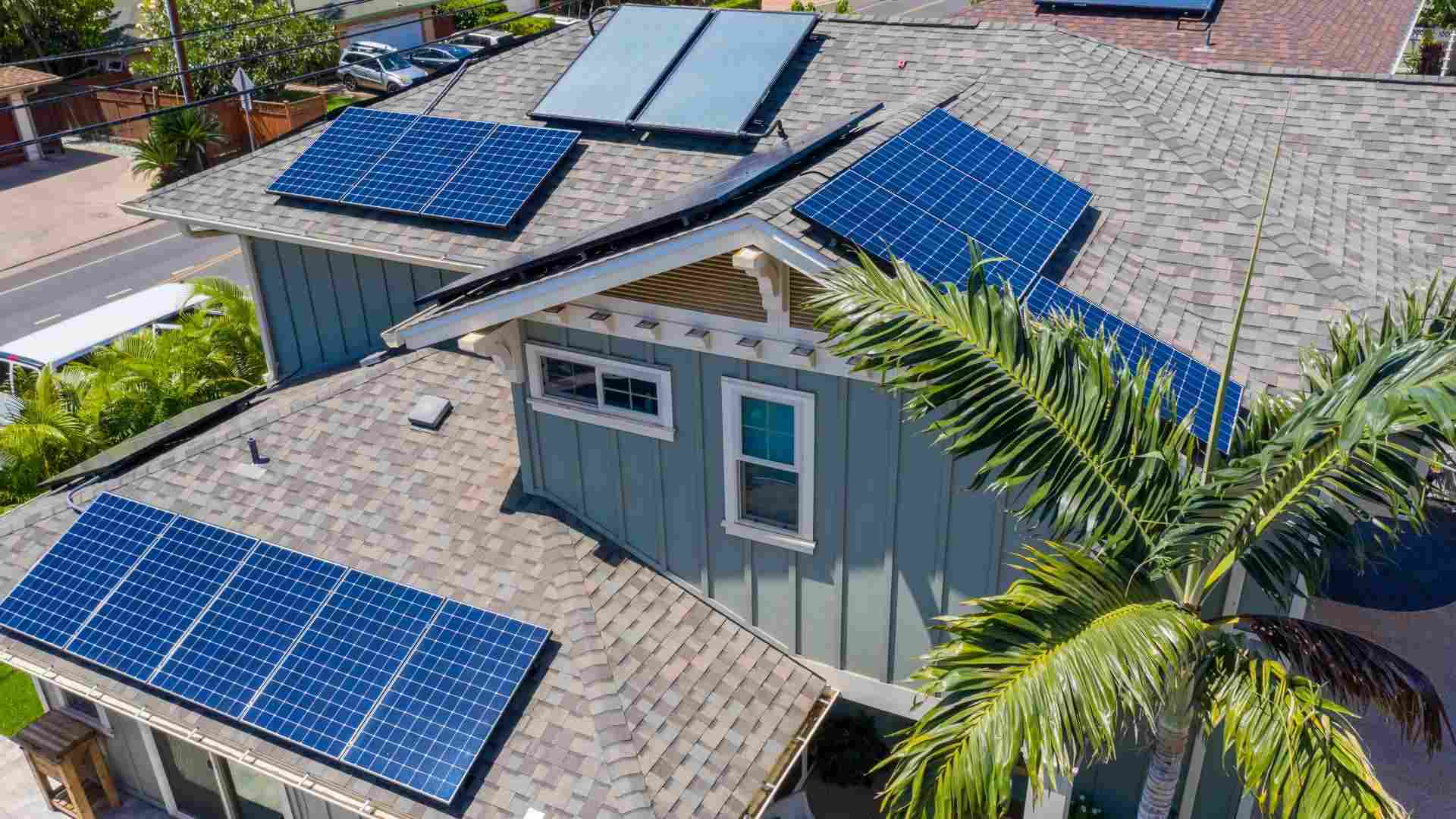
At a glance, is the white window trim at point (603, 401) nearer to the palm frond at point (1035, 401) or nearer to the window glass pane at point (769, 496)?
the window glass pane at point (769, 496)

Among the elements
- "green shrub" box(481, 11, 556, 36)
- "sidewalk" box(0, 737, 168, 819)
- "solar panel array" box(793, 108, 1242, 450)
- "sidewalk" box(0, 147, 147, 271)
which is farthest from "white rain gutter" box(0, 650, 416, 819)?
"green shrub" box(481, 11, 556, 36)

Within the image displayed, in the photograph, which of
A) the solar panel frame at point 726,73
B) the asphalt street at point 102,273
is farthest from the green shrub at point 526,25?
the solar panel frame at point 726,73

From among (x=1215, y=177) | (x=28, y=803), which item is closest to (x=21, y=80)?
(x=28, y=803)

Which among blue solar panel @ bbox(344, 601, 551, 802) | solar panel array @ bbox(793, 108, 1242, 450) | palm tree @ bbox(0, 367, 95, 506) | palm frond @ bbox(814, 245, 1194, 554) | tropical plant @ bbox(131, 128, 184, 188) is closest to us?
palm frond @ bbox(814, 245, 1194, 554)

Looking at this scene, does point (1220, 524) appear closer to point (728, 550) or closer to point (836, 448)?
point (836, 448)

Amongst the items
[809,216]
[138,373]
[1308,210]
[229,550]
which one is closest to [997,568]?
[809,216]

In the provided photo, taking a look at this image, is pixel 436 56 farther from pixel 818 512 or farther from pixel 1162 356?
pixel 1162 356

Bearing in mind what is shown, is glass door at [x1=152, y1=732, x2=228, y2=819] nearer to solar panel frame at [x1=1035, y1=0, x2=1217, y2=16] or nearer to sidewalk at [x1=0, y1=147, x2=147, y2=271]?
solar panel frame at [x1=1035, y1=0, x2=1217, y2=16]
